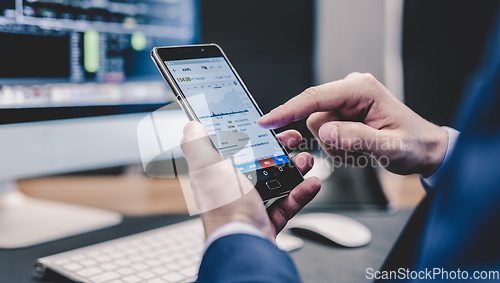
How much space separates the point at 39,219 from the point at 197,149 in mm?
423

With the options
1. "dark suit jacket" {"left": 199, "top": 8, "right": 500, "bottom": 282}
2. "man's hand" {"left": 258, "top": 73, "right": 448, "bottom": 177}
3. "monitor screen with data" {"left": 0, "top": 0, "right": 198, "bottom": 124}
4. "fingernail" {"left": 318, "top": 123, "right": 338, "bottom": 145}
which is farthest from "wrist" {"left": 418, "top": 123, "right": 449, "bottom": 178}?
"monitor screen with data" {"left": 0, "top": 0, "right": 198, "bottom": 124}

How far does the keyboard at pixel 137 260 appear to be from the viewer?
0.42 metres

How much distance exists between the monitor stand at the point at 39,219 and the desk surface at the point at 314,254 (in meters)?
0.02

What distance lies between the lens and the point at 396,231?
61 centimetres

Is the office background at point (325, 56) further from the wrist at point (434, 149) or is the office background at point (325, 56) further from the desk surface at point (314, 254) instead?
the wrist at point (434, 149)

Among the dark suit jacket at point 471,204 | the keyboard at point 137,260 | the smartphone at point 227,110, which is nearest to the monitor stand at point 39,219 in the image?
the keyboard at point 137,260

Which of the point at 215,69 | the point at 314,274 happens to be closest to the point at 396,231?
the point at 314,274

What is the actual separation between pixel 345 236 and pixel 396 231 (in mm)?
100

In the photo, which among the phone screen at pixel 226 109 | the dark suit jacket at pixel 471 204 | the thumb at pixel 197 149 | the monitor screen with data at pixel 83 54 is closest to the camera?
the dark suit jacket at pixel 471 204

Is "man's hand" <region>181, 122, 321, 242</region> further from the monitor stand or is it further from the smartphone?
the monitor stand

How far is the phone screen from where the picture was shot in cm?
44

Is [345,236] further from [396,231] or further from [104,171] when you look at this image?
[104,171]

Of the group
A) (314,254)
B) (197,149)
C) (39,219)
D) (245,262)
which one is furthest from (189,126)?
(39,219)

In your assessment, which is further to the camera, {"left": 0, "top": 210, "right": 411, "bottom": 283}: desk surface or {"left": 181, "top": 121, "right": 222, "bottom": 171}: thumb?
{"left": 0, "top": 210, "right": 411, "bottom": 283}: desk surface
